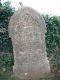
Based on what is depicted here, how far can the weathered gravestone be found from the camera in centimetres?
699

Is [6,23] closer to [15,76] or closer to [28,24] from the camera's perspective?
[28,24]

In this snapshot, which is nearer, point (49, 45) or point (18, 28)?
point (18, 28)

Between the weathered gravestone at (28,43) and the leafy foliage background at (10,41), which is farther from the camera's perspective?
the leafy foliage background at (10,41)

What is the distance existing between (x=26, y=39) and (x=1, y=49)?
144cm

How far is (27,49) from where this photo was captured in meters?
7.14

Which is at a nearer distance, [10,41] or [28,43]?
[28,43]

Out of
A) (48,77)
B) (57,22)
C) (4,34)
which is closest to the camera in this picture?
(48,77)

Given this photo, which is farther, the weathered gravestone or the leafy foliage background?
the leafy foliage background

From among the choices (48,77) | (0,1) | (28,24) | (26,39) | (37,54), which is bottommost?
(48,77)

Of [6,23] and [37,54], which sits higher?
[6,23]

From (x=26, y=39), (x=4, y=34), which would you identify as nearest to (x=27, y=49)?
(x=26, y=39)

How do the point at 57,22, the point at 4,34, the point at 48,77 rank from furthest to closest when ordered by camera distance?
1. the point at 57,22
2. the point at 4,34
3. the point at 48,77

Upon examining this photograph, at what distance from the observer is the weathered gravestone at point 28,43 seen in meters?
6.99

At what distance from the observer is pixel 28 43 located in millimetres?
7105
